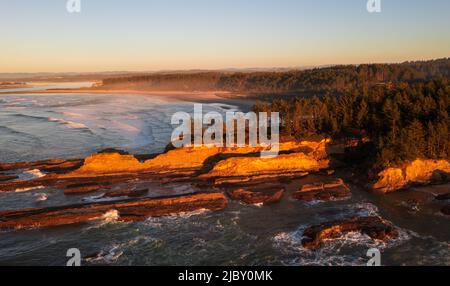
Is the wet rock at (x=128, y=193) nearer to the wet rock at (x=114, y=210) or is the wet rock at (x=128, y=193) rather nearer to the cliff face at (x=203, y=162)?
the wet rock at (x=114, y=210)

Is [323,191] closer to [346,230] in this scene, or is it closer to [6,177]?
[346,230]

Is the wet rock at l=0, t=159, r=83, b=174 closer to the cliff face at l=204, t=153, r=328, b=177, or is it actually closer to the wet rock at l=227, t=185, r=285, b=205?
the cliff face at l=204, t=153, r=328, b=177

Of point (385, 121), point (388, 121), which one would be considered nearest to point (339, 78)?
point (385, 121)

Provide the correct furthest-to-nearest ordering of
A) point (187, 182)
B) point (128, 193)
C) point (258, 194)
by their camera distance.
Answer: point (187, 182)
point (128, 193)
point (258, 194)

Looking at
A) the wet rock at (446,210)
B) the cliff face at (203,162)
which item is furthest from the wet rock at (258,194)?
the wet rock at (446,210)

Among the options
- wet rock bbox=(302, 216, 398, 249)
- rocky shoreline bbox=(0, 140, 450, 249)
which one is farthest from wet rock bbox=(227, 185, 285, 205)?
wet rock bbox=(302, 216, 398, 249)

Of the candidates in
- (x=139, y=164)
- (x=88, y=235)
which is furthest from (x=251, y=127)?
(x=88, y=235)

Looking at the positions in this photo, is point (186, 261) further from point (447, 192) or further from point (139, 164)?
point (447, 192)

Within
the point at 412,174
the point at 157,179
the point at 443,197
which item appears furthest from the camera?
the point at 157,179
